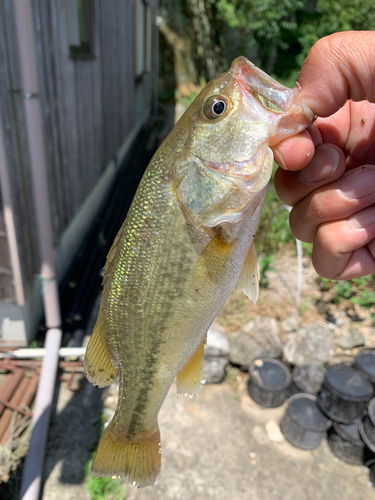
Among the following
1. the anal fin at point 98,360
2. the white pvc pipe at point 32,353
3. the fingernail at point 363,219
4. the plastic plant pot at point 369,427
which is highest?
the fingernail at point 363,219

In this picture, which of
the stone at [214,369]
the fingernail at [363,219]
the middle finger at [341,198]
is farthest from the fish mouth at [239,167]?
the stone at [214,369]

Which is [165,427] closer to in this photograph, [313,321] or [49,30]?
[313,321]

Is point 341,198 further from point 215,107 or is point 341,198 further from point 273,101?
point 215,107

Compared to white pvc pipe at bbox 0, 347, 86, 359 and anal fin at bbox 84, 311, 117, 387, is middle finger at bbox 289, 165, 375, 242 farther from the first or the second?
white pvc pipe at bbox 0, 347, 86, 359

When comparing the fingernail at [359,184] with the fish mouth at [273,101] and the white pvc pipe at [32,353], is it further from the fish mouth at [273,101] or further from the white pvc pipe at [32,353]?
the white pvc pipe at [32,353]

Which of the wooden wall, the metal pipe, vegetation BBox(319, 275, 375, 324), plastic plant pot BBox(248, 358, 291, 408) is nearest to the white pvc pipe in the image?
the metal pipe

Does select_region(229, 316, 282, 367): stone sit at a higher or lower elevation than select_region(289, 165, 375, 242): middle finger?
lower

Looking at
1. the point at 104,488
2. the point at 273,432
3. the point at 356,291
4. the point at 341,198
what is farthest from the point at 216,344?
the point at 341,198
